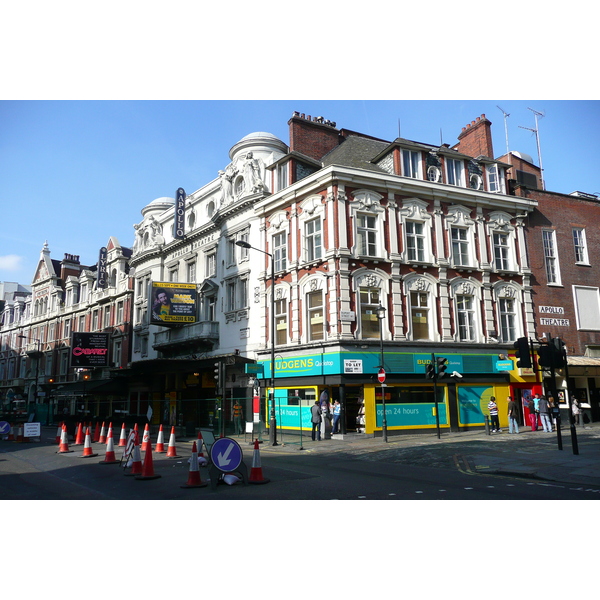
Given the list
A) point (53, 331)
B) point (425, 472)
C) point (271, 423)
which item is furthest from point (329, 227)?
point (53, 331)

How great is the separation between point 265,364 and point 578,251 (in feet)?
67.1

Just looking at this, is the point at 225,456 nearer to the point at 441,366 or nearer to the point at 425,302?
the point at 441,366

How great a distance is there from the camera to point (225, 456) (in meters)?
10.6

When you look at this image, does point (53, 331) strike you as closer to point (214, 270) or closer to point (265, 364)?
point (214, 270)

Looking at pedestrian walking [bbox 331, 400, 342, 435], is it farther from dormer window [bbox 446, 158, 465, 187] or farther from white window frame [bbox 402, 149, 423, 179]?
dormer window [bbox 446, 158, 465, 187]

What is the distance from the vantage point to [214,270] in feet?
115

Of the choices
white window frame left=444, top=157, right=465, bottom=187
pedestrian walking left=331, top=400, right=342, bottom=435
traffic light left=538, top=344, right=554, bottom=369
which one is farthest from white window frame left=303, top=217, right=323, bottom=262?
traffic light left=538, top=344, right=554, bottom=369

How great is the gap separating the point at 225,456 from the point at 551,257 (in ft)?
89.0

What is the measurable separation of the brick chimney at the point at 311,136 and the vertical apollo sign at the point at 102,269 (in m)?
27.0

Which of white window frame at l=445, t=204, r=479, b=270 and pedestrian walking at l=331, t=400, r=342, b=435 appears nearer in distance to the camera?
pedestrian walking at l=331, t=400, r=342, b=435

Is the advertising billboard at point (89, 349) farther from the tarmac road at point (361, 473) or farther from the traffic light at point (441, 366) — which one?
the traffic light at point (441, 366)

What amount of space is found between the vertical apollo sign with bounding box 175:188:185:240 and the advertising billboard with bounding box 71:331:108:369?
13947 millimetres

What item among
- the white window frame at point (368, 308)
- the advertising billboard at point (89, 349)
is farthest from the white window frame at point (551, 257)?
the advertising billboard at point (89, 349)

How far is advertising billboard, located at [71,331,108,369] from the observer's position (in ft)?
147
